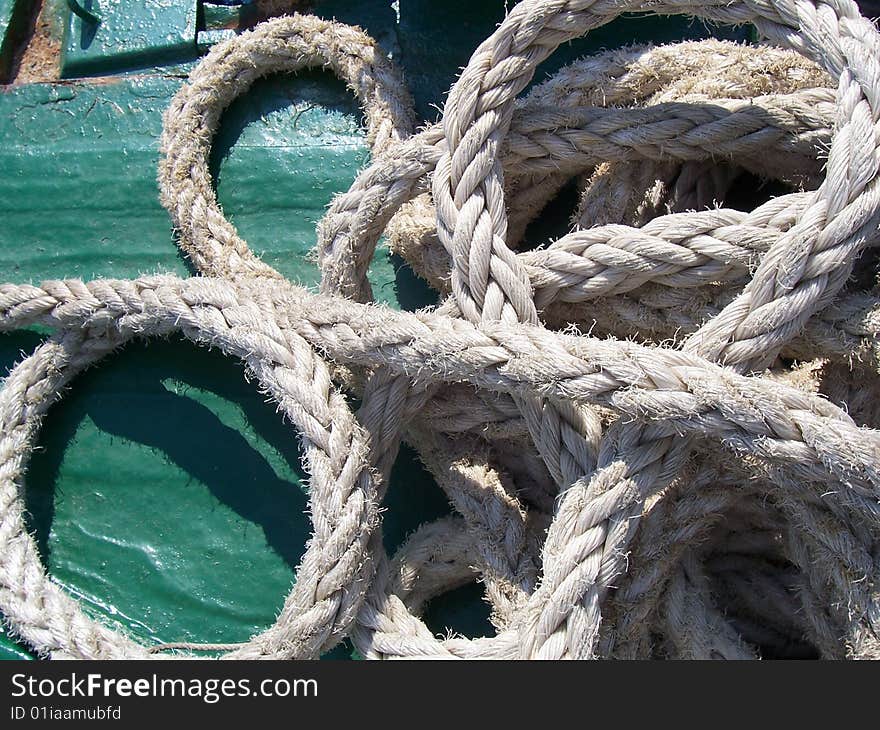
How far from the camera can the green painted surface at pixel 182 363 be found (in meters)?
1.28

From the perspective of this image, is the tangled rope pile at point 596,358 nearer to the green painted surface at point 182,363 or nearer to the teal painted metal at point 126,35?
the green painted surface at point 182,363

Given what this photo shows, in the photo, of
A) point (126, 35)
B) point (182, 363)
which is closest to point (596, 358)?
point (182, 363)

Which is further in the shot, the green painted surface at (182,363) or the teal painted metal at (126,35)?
the teal painted metal at (126,35)

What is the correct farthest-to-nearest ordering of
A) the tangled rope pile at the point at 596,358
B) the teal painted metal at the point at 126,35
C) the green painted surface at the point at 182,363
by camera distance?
the teal painted metal at the point at 126,35
the green painted surface at the point at 182,363
the tangled rope pile at the point at 596,358

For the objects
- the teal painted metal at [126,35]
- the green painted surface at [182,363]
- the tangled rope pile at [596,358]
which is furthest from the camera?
the teal painted metal at [126,35]

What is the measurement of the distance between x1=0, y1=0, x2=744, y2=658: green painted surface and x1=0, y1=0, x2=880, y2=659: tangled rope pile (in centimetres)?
9

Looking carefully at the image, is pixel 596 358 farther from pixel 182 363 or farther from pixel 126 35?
pixel 126 35

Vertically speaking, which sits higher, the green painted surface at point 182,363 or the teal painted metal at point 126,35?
the teal painted metal at point 126,35

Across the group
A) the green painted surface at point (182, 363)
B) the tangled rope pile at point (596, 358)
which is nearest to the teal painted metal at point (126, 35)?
the green painted surface at point (182, 363)

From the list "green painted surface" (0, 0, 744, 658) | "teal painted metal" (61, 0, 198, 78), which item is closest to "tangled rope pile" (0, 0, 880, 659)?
"green painted surface" (0, 0, 744, 658)

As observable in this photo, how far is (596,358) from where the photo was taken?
2.90ft

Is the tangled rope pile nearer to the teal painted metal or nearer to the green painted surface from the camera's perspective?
the green painted surface

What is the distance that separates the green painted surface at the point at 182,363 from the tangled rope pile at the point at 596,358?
95mm

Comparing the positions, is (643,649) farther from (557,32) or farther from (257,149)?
(257,149)
